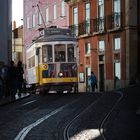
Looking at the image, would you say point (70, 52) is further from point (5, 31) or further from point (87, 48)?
point (87, 48)

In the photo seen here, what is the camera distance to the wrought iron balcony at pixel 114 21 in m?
46.8

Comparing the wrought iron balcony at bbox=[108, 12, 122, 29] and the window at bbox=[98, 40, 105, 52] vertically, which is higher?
the wrought iron balcony at bbox=[108, 12, 122, 29]

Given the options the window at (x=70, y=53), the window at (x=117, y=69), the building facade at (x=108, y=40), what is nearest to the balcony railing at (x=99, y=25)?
the building facade at (x=108, y=40)

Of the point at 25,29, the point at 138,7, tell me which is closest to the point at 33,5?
the point at 25,29

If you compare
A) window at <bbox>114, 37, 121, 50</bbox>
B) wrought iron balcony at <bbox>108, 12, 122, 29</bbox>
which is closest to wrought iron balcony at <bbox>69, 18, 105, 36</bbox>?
wrought iron balcony at <bbox>108, 12, 122, 29</bbox>

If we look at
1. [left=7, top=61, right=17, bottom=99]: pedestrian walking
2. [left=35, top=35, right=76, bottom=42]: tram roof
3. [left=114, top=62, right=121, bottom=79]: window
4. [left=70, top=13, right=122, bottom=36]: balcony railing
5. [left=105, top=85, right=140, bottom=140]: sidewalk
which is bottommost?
[left=105, top=85, right=140, bottom=140]: sidewalk

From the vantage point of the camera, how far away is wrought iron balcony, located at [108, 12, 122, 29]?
46.8 m

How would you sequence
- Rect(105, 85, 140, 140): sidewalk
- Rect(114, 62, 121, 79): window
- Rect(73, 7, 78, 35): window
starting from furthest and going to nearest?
Rect(73, 7, 78, 35): window, Rect(114, 62, 121, 79): window, Rect(105, 85, 140, 140): sidewalk

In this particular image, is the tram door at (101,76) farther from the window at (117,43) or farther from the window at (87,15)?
the window at (87,15)

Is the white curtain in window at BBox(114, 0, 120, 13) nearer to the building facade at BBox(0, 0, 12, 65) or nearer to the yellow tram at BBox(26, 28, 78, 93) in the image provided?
the yellow tram at BBox(26, 28, 78, 93)

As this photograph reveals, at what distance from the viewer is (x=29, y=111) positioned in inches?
772

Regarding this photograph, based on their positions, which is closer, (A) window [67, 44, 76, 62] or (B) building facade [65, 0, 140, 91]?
(A) window [67, 44, 76, 62]

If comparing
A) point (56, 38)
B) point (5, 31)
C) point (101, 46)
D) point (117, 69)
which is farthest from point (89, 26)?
point (5, 31)

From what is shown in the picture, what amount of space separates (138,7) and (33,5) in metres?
24.1
